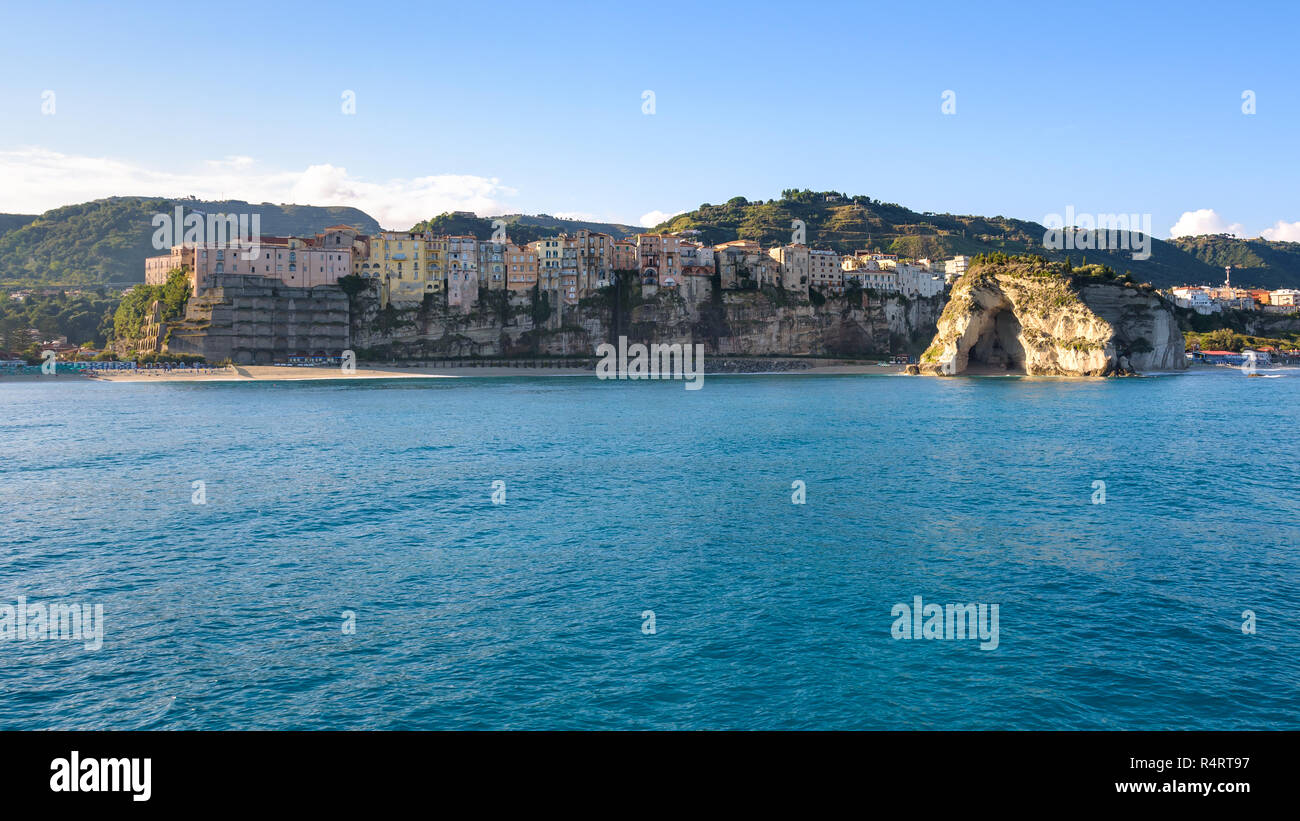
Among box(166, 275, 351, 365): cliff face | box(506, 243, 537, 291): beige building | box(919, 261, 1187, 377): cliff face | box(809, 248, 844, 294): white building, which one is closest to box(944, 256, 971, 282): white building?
box(809, 248, 844, 294): white building

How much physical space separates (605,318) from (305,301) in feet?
149

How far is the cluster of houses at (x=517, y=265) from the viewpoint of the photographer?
115875 millimetres

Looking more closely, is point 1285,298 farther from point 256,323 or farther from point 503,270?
point 256,323

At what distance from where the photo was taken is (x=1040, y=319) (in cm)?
10806

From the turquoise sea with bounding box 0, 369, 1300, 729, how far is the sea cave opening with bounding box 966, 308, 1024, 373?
244 feet

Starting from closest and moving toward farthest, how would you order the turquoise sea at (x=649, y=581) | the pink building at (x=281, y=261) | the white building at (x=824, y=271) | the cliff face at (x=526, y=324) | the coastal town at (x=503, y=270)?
the turquoise sea at (x=649, y=581) < the cliff face at (x=526, y=324) < the pink building at (x=281, y=261) < the coastal town at (x=503, y=270) < the white building at (x=824, y=271)

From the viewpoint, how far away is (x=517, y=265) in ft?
424

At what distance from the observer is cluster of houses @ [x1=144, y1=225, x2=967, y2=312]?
11588 cm

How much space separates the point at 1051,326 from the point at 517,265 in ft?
262

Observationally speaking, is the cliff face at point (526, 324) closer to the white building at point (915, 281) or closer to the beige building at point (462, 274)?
the beige building at point (462, 274)

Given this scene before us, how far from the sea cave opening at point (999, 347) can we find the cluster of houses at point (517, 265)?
26.4 meters

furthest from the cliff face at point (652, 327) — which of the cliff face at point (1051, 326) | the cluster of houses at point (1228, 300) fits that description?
the cluster of houses at point (1228, 300)
